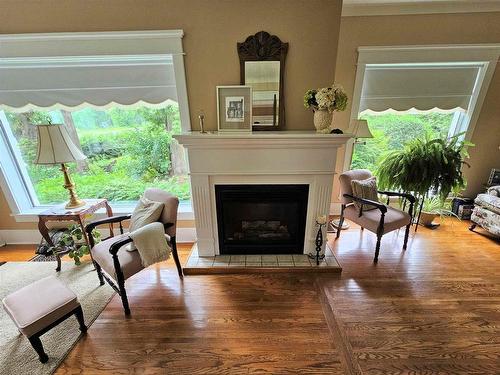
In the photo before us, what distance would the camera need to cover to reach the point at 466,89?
2.90m

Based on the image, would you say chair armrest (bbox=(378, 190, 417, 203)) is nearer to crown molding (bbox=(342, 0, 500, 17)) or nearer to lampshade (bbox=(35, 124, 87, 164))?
crown molding (bbox=(342, 0, 500, 17))

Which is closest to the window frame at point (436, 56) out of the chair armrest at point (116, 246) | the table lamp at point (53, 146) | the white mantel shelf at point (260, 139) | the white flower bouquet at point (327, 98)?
the white flower bouquet at point (327, 98)

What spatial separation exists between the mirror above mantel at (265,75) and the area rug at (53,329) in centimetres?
219

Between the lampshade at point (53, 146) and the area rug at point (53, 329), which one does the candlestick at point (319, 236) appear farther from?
the lampshade at point (53, 146)

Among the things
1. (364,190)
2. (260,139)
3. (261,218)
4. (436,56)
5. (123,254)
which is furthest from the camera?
(436,56)

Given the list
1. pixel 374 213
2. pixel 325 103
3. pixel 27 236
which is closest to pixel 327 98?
pixel 325 103

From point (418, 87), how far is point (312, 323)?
312 centimetres

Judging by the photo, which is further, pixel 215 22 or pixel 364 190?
pixel 364 190

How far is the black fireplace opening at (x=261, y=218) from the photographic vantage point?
228 cm

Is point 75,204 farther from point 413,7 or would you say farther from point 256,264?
point 413,7

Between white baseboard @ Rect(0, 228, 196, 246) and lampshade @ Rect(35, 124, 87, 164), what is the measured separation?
4.60 feet

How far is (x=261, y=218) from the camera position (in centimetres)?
248

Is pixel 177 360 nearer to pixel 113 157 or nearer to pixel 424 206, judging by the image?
pixel 113 157

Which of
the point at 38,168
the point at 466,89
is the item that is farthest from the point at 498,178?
the point at 38,168
